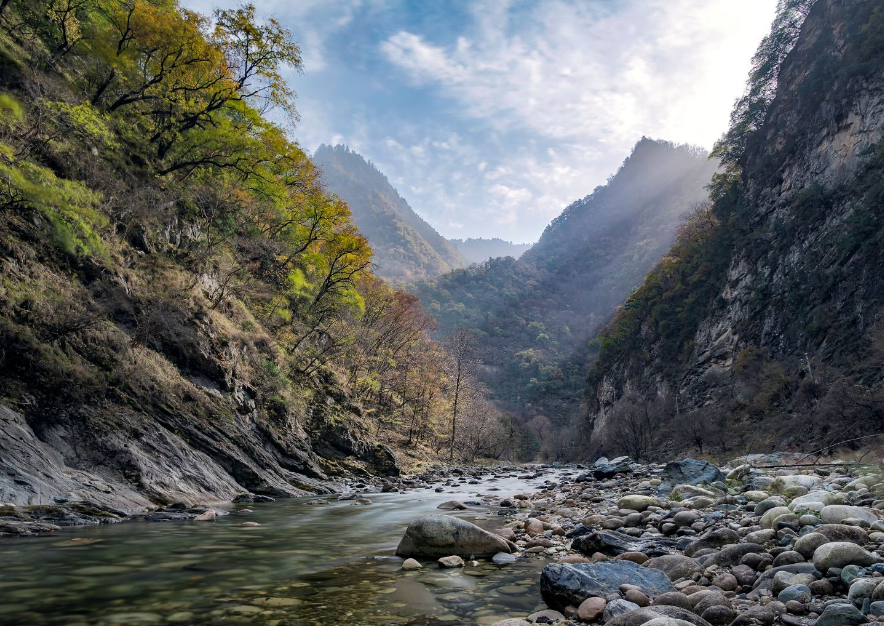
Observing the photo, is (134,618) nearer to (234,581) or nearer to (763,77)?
(234,581)

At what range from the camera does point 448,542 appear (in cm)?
691

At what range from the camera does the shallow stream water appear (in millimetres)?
4348

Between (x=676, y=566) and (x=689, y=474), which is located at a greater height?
(x=676, y=566)

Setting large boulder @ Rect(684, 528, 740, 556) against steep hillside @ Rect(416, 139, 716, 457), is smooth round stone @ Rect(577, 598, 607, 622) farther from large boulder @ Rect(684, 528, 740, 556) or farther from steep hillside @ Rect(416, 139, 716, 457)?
steep hillside @ Rect(416, 139, 716, 457)

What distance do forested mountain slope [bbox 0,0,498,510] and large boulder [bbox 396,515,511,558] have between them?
584cm

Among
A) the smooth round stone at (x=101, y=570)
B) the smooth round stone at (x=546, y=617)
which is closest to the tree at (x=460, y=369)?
the smooth round stone at (x=101, y=570)

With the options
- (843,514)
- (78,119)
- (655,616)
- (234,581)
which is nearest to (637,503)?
(843,514)

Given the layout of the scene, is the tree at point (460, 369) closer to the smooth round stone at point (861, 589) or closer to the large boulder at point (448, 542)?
the large boulder at point (448, 542)

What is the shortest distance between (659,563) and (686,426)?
32950 mm

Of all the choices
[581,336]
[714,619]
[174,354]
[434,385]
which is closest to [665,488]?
[714,619]

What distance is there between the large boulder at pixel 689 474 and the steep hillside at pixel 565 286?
180 ft

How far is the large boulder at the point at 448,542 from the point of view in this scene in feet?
22.7

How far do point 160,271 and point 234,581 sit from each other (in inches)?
491

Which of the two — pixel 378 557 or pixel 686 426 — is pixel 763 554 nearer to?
pixel 378 557
